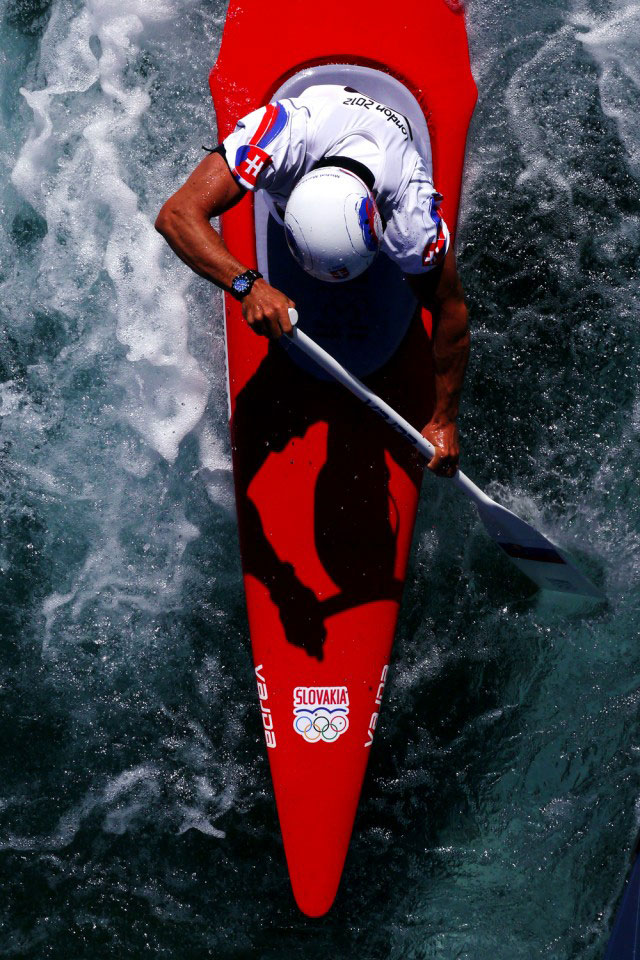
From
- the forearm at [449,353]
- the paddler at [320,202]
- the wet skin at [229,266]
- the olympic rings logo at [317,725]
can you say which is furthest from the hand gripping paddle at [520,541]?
the olympic rings logo at [317,725]

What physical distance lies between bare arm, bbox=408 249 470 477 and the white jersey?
0.08 m

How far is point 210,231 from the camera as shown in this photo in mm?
2396

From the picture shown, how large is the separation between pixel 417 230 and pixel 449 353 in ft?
1.32

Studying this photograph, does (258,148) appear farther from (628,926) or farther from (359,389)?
(628,926)

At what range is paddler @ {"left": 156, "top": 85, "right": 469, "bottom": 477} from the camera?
7.34 feet

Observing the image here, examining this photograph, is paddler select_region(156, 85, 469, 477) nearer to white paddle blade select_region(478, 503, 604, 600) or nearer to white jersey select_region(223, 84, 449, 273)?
white jersey select_region(223, 84, 449, 273)

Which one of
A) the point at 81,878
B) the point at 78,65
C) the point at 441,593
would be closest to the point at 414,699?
the point at 441,593

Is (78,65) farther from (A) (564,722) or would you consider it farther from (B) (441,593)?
(A) (564,722)

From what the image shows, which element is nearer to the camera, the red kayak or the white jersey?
the white jersey

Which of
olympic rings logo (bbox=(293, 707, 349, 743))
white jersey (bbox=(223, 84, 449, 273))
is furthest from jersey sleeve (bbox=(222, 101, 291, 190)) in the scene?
olympic rings logo (bbox=(293, 707, 349, 743))

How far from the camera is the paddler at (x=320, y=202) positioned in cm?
224

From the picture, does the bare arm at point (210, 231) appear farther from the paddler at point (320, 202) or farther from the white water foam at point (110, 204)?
the white water foam at point (110, 204)

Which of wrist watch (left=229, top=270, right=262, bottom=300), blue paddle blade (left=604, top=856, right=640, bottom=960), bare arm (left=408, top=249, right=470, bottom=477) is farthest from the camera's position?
blue paddle blade (left=604, top=856, right=640, bottom=960)

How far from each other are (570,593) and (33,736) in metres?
2.06
